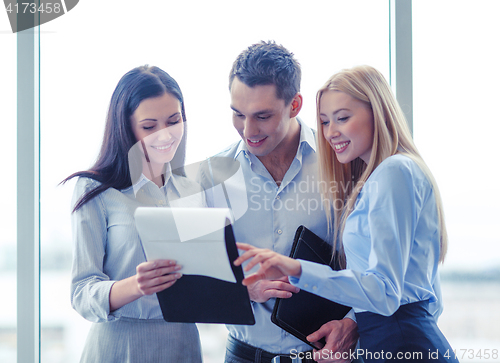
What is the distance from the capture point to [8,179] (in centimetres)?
171

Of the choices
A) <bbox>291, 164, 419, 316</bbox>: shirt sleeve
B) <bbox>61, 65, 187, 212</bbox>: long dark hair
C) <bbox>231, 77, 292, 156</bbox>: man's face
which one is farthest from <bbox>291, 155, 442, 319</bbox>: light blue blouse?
<bbox>61, 65, 187, 212</bbox>: long dark hair

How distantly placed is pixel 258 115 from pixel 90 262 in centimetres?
78

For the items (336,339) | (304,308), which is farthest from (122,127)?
(336,339)

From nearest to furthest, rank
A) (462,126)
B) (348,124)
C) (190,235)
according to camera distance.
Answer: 1. (190,235)
2. (348,124)
3. (462,126)

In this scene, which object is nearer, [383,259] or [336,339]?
[383,259]

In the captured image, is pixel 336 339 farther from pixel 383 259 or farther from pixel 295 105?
pixel 295 105

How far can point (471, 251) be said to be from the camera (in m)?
1.72

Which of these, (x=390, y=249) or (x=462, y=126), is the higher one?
(x=462, y=126)

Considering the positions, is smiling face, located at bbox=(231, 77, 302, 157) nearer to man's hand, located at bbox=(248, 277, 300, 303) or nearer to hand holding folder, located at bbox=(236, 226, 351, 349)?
hand holding folder, located at bbox=(236, 226, 351, 349)

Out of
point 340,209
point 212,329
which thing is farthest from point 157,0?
point 212,329

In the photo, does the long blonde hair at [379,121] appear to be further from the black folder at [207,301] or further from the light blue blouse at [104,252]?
the light blue blouse at [104,252]

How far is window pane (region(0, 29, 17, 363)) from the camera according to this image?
1.71 meters

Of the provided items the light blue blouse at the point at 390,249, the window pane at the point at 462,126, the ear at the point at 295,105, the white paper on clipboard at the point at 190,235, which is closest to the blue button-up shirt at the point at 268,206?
the ear at the point at 295,105

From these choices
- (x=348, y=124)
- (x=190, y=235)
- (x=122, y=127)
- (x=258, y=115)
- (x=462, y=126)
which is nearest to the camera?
(x=190, y=235)
